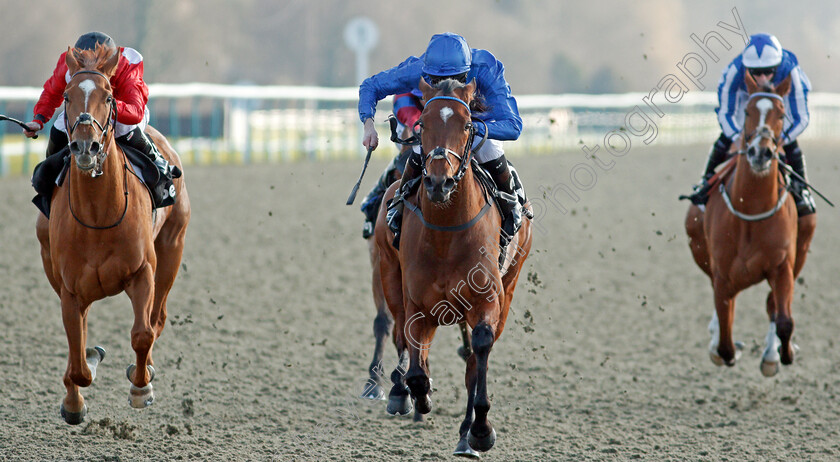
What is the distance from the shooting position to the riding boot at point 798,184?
6.66m

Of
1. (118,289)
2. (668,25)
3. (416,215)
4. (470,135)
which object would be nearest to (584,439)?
(416,215)

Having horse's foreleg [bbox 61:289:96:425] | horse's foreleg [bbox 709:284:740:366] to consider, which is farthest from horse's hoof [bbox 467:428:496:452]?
horse's foreleg [bbox 709:284:740:366]

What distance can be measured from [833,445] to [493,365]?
2458mm

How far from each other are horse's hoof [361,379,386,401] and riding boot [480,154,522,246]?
1711 mm

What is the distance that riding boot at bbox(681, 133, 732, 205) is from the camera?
6.89 metres

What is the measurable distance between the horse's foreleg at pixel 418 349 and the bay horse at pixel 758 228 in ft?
8.27

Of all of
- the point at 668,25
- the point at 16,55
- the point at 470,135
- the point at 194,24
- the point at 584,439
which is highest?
the point at 668,25

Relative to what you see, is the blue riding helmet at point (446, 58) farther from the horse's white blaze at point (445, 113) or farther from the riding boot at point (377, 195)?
the riding boot at point (377, 195)

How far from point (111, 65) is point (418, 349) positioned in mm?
1938

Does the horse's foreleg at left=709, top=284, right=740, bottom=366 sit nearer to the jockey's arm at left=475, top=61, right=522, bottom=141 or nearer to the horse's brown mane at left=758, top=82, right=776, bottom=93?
the horse's brown mane at left=758, top=82, right=776, bottom=93

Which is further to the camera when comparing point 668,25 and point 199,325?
point 668,25

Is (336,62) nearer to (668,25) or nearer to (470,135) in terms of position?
(668,25)

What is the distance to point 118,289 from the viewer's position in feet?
16.4

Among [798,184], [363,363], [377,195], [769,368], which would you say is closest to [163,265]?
[377,195]
